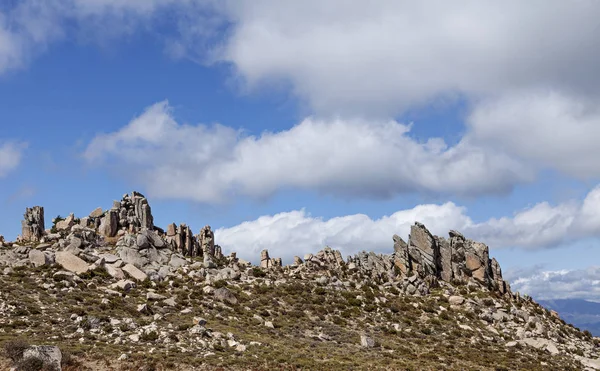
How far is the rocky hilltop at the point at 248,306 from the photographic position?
4012 centimetres

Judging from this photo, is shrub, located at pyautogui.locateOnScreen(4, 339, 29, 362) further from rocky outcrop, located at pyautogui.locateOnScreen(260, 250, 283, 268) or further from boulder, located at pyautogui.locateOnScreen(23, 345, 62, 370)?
rocky outcrop, located at pyautogui.locateOnScreen(260, 250, 283, 268)

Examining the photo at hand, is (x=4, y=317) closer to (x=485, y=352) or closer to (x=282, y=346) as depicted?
(x=282, y=346)

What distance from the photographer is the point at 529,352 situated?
2046 inches

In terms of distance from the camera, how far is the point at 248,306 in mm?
58781

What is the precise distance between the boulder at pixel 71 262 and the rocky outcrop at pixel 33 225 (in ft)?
53.9

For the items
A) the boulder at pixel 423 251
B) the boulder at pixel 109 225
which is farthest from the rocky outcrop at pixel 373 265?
the boulder at pixel 109 225

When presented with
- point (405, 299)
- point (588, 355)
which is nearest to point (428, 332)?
point (405, 299)

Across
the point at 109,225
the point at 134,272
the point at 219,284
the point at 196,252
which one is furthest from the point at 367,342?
the point at 109,225

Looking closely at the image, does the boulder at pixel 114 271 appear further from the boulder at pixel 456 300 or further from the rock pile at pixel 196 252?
the boulder at pixel 456 300

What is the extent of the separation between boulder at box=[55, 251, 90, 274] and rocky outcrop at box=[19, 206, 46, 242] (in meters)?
16.4

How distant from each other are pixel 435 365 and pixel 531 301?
39.5 meters

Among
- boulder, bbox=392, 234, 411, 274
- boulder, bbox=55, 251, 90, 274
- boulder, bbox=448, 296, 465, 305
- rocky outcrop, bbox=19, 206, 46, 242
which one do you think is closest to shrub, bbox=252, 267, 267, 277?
boulder, bbox=392, 234, 411, 274

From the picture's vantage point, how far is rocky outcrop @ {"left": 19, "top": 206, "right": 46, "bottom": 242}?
78.5 meters

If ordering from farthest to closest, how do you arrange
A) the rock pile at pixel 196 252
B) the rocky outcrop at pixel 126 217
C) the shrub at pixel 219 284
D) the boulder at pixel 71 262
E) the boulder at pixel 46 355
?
1. the rocky outcrop at pixel 126 217
2. the rock pile at pixel 196 252
3. the shrub at pixel 219 284
4. the boulder at pixel 71 262
5. the boulder at pixel 46 355
